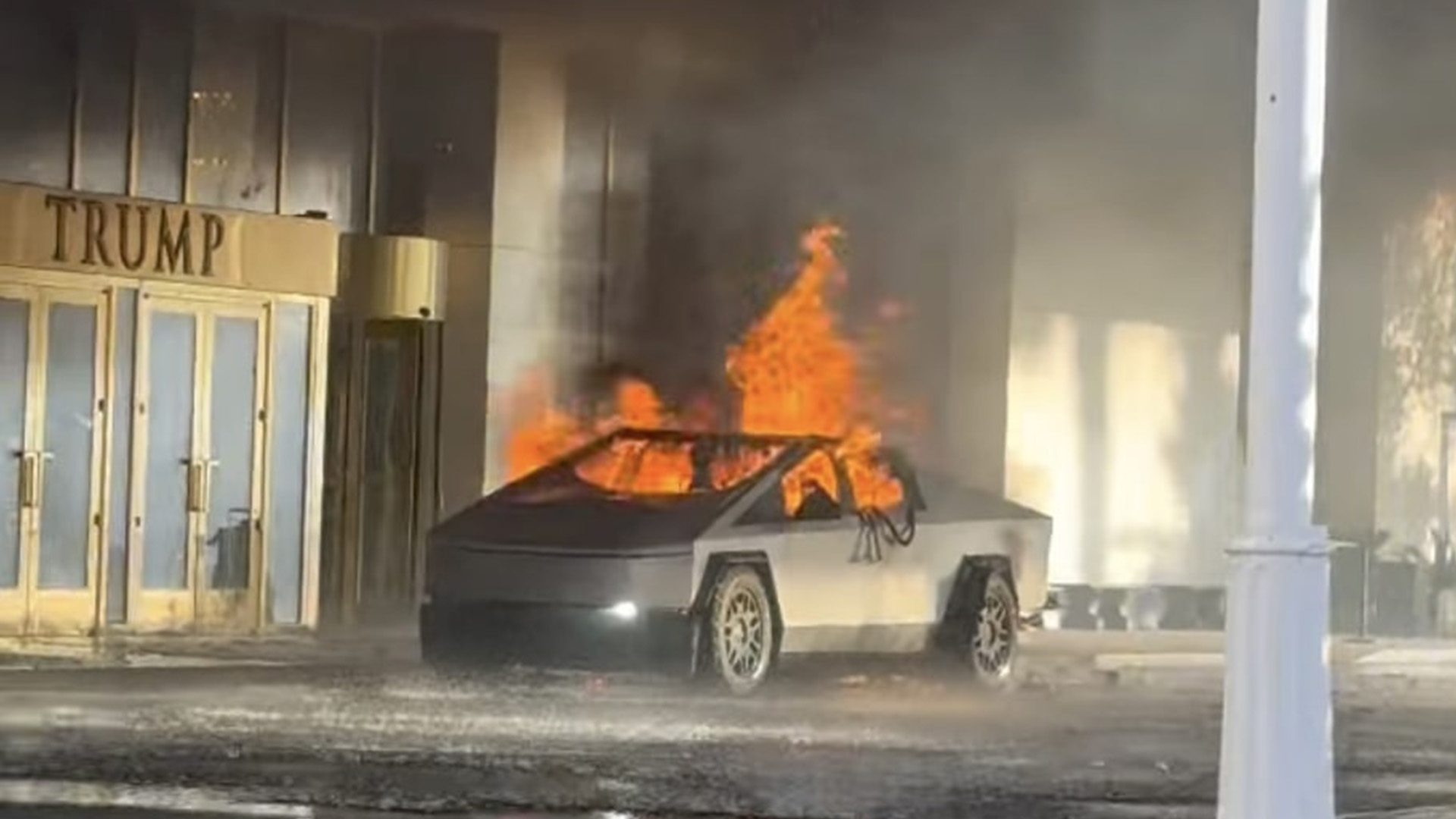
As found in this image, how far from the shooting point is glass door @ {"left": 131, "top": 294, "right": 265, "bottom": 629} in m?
19.5

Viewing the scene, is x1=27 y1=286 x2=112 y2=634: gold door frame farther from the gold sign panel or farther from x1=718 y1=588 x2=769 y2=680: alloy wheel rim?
x1=718 y1=588 x2=769 y2=680: alloy wheel rim

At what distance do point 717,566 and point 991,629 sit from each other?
2.52m

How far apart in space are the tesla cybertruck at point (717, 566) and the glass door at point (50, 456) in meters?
4.03

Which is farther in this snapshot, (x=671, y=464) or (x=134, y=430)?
(x=134, y=430)

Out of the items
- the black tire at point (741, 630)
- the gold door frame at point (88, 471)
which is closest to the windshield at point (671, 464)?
the black tire at point (741, 630)

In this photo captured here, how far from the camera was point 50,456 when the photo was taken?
19.1m

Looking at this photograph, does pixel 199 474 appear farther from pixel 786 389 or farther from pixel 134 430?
pixel 786 389

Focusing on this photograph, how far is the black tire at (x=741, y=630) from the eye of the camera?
48.9 ft

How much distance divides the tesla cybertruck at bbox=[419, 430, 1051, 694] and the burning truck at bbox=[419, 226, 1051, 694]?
0.01 m

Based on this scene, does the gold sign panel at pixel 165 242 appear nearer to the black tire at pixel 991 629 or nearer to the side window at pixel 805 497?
the side window at pixel 805 497

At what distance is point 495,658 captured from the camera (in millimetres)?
15242

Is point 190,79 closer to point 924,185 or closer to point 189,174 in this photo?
point 189,174

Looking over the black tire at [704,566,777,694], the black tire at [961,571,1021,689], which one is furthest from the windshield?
the black tire at [961,571,1021,689]

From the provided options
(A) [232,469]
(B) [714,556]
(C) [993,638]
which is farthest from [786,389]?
(B) [714,556]
